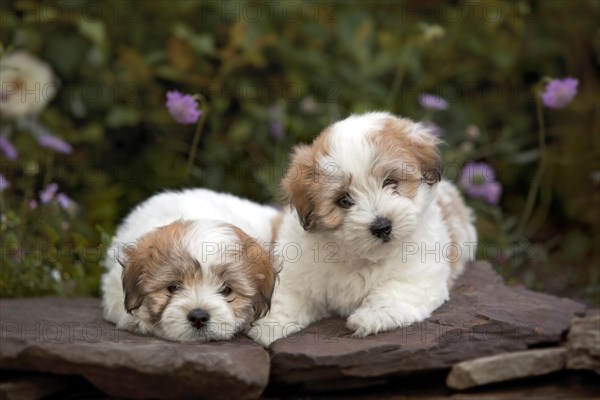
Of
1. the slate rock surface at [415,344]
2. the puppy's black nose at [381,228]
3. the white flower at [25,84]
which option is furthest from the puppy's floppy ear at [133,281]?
the white flower at [25,84]

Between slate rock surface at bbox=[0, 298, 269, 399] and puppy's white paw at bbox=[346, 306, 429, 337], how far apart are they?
630 mm

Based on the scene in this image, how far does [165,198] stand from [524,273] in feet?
11.5

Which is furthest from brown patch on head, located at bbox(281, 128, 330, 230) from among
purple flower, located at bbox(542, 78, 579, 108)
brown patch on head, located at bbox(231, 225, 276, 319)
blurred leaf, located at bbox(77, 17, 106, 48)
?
blurred leaf, located at bbox(77, 17, 106, 48)

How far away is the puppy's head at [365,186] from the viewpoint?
5168 mm

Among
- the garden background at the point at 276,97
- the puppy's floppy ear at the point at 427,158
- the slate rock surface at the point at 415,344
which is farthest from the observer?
the garden background at the point at 276,97

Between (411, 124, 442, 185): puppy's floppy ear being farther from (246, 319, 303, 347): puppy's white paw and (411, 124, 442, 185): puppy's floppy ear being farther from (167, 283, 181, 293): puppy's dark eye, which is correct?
(167, 283, 181, 293): puppy's dark eye

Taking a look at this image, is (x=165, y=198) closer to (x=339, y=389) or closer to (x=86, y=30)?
(x=339, y=389)

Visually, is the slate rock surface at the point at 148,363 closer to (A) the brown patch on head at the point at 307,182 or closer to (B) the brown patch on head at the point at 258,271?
(B) the brown patch on head at the point at 258,271

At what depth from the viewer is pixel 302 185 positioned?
5.41 m

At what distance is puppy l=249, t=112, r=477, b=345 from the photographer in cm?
520

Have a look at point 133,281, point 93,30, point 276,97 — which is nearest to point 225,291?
point 133,281

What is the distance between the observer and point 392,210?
5156 mm

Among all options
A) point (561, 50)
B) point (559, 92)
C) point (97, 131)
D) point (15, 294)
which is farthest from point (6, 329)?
point (561, 50)

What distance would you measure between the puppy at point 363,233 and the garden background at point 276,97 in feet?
7.38
